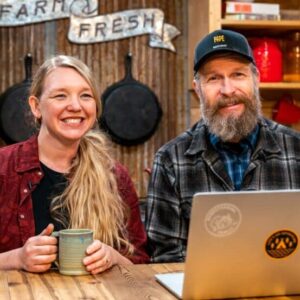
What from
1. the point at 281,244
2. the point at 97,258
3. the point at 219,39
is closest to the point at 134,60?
the point at 219,39

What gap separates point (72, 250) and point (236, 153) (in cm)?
88

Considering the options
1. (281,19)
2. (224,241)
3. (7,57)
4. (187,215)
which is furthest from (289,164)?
(7,57)

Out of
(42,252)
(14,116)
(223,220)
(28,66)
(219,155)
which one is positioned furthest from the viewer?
(28,66)

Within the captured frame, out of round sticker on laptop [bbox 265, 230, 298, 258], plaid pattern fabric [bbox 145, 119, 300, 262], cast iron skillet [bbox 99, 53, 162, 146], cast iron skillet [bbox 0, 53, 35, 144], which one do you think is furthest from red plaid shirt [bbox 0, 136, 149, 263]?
cast iron skillet [bbox 99, 53, 162, 146]

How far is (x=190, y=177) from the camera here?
85.2 inches

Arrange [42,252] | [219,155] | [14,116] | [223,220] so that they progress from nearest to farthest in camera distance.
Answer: [223,220], [42,252], [219,155], [14,116]

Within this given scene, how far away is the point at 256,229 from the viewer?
1215 millimetres

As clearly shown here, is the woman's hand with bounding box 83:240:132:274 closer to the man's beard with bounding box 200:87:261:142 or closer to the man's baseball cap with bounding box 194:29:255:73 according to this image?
the man's beard with bounding box 200:87:261:142

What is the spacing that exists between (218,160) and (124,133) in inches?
45.7

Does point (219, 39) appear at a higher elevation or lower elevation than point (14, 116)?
higher

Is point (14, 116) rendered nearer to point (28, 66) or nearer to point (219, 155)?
point (28, 66)

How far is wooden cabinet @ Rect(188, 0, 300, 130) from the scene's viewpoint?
3.04 m

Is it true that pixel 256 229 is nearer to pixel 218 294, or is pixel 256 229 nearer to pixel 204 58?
pixel 218 294

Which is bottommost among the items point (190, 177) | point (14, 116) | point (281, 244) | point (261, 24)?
point (281, 244)
